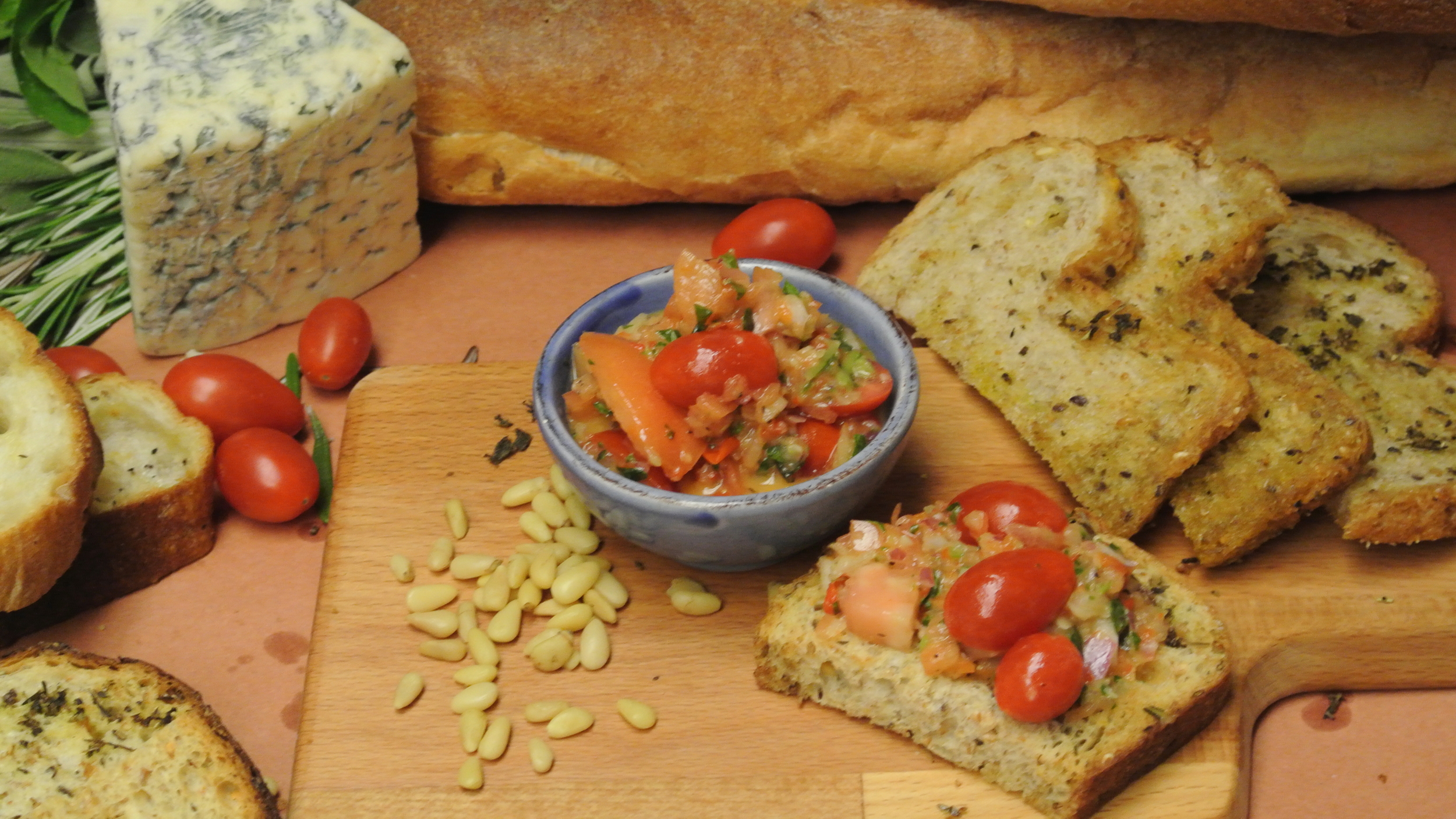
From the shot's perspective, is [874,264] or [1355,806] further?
[874,264]

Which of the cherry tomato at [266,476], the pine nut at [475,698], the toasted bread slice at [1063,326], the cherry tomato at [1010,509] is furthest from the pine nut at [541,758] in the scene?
the toasted bread slice at [1063,326]

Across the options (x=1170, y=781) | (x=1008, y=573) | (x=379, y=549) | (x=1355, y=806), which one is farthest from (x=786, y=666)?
(x=1355, y=806)

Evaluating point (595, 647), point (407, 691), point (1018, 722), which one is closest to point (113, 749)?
point (407, 691)

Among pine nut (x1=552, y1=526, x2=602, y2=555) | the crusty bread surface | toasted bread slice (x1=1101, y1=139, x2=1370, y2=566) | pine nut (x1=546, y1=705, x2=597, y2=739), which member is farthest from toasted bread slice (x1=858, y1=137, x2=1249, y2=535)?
pine nut (x1=546, y1=705, x2=597, y2=739)

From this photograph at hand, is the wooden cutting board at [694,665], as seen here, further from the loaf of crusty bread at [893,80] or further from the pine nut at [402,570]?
the loaf of crusty bread at [893,80]

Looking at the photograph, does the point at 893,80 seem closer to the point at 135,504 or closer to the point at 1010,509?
the point at 1010,509

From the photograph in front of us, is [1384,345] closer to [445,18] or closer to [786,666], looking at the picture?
[786,666]

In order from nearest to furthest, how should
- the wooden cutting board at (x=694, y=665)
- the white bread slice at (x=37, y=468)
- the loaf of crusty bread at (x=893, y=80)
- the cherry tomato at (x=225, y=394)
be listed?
the wooden cutting board at (x=694, y=665) < the white bread slice at (x=37, y=468) < the cherry tomato at (x=225, y=394) < the loaf of crusty bread at (x=893, y=80)
